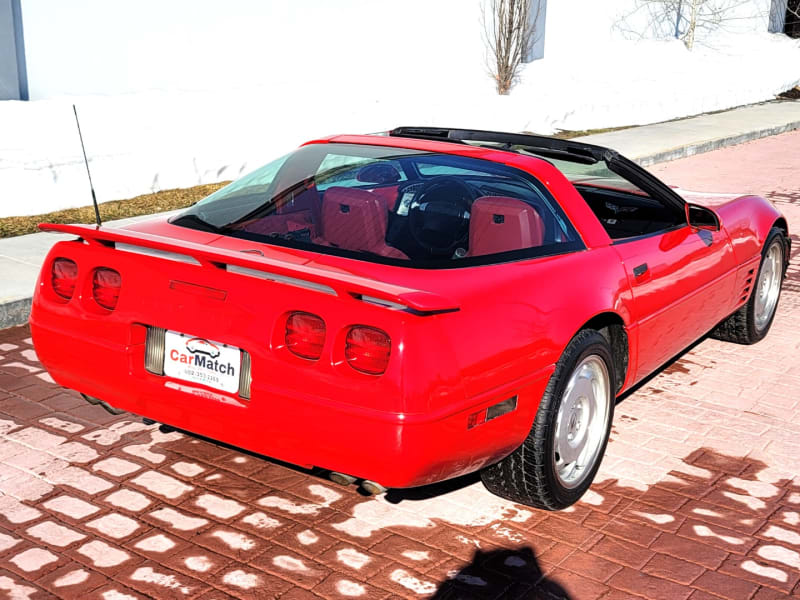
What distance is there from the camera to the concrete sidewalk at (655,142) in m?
6.43

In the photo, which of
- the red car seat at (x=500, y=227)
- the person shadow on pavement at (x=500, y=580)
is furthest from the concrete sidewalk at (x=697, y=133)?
the person shadow on pavement at (x=500, y=580)

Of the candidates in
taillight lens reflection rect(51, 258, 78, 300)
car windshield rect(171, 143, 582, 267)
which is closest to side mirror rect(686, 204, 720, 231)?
car windshield rect(171, 143, 582, 267)

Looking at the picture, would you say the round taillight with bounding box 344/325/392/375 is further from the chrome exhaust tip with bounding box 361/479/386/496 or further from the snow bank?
the snow bank

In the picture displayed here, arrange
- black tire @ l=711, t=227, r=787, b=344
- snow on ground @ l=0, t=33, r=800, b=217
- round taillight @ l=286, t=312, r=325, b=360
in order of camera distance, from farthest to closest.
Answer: snow on ground @ l=0, t=33, r=800, b=217
black tire @ l=711, t=227, r=787, b=344
round taillight @ l=286, t=312, r=325, b=360

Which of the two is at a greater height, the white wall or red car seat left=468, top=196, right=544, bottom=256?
the white wall

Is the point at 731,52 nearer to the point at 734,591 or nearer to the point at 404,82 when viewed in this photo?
the point at 404,82

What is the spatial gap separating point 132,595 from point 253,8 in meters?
9.56

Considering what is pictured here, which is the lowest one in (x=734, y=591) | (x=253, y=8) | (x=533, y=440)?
(x=734, y=591)

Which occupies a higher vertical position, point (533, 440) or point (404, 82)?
point (404, 82)

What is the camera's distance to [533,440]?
143 inches

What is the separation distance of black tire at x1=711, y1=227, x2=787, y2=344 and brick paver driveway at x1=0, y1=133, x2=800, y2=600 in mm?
1086

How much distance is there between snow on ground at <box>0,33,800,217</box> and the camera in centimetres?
925

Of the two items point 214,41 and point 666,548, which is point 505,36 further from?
point 666,548

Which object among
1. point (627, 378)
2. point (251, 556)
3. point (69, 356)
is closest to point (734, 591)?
point (627, 378)
